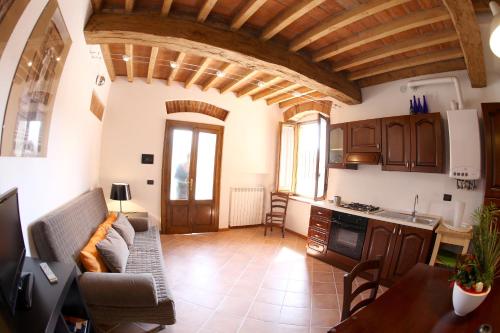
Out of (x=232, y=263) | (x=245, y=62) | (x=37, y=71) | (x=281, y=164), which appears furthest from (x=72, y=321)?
(x=281, y=164)

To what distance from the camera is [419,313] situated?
1188mm

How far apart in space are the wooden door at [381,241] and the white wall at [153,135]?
253 cm

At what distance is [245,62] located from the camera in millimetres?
2521

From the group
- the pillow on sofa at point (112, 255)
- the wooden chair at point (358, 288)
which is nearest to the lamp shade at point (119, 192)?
the pillow on sofa at point (112, 255)

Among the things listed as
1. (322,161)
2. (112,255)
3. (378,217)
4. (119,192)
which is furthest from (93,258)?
(322,161)

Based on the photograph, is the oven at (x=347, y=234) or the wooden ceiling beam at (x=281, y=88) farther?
the wooden ceiling beam at (x=281, y=88)

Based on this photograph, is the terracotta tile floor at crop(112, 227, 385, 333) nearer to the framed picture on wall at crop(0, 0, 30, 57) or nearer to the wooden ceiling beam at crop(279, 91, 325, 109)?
the framed picture on wall at crop(0, 0, 30, 57)

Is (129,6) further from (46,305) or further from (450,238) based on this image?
(450,238)

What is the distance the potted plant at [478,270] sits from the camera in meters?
1.13

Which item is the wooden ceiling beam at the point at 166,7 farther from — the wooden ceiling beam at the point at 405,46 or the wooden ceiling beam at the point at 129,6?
the wooden ceiling beam at the point at 405,46

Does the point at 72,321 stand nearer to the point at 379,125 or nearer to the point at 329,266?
the point at 329,266

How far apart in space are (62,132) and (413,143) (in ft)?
12.3

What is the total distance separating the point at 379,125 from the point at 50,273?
3634mm

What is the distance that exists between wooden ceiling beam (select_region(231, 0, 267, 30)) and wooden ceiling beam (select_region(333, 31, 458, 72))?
1464 millimetres
